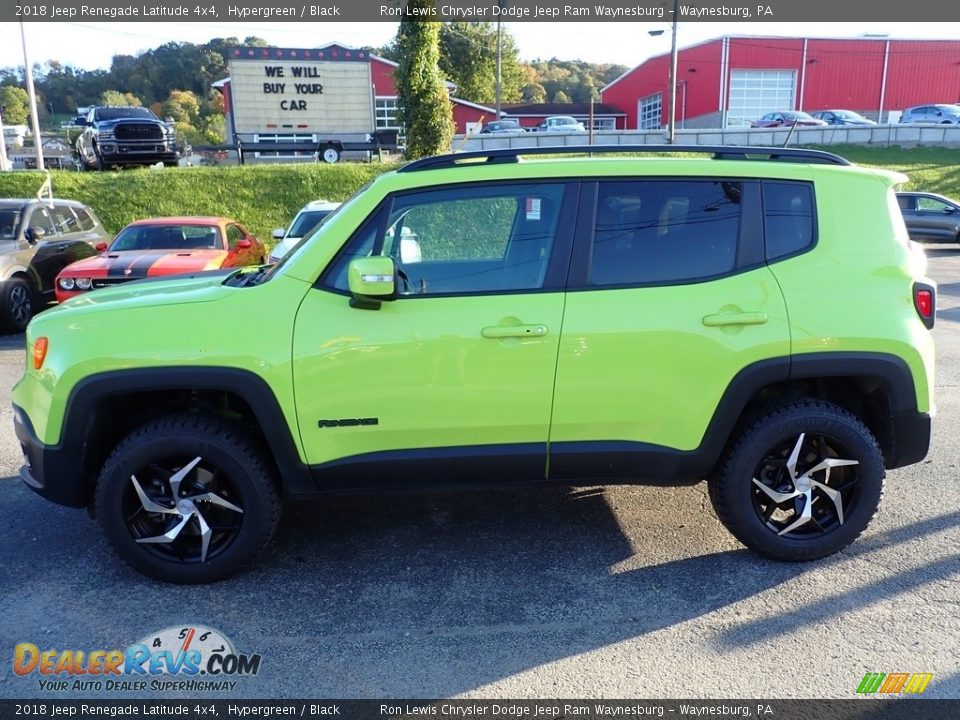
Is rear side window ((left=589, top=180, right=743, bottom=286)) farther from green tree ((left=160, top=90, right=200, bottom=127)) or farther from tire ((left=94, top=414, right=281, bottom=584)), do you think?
green tree ((left=160, top=90, right=200, bottom=127))

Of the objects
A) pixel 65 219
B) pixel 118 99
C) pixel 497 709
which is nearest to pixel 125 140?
pixel 65 219

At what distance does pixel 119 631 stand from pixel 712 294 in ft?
9.86

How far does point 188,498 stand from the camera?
130 inches

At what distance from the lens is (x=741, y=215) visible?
337 centimetres

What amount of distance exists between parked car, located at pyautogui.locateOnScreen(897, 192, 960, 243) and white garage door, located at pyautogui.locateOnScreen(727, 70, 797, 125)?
2896cm

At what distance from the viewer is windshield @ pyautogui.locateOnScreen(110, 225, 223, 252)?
32.2 ft

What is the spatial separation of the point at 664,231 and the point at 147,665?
292 cm

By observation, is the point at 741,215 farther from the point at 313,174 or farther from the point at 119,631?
the point at 313,174

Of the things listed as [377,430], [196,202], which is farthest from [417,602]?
[196,202]

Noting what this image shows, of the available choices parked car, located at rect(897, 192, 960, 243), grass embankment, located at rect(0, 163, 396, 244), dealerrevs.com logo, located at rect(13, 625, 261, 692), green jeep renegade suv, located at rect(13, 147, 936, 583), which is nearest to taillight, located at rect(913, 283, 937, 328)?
green jeep renegade suv, located at rect(13, 147, 936, 583)

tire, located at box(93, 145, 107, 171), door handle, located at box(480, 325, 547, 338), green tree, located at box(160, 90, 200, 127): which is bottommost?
door handle, located at box(480, 325, 547, 338)

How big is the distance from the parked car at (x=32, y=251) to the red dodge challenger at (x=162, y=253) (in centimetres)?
52

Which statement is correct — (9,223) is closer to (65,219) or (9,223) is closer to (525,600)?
(65,219)

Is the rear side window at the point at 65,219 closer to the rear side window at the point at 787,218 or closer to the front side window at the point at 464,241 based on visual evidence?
the front side window at the point at 464,241
